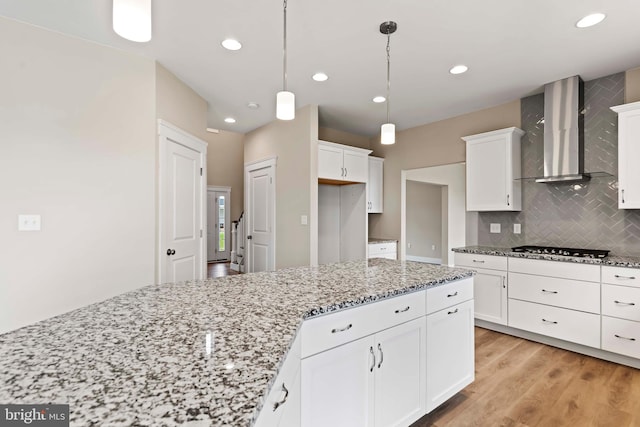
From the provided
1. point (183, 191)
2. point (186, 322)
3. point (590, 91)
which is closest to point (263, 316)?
point (186, 322)

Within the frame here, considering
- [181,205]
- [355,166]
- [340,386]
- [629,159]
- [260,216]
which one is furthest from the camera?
[260,216]

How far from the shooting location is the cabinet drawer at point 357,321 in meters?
1.27

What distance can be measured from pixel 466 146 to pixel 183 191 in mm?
3426

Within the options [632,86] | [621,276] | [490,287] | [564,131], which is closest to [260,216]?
[490,287]

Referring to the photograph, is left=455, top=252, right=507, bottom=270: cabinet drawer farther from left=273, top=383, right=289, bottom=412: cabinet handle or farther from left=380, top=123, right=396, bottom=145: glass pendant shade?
left=273, top=383, right=289, bottom=412: cabinet handle

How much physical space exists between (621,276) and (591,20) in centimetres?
203

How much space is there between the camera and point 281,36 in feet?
7.97

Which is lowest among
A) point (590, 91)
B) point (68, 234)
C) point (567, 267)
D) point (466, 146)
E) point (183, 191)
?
point (567, 267)

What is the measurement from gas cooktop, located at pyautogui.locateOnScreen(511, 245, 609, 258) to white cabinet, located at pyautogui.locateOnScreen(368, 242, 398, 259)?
5.60 feet

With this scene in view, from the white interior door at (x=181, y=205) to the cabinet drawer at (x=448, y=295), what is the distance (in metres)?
2.42

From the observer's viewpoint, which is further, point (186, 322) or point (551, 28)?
point (551, 28)

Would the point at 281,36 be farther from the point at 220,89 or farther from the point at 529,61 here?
the point at 529,61

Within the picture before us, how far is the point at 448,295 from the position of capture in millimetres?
1930

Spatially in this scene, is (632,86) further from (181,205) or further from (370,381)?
(181,205)
